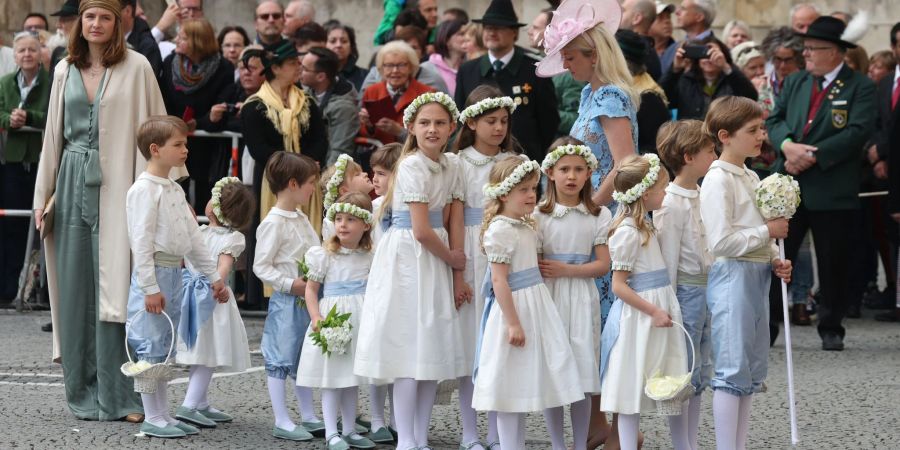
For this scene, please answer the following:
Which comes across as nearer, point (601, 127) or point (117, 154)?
point (601, 127)

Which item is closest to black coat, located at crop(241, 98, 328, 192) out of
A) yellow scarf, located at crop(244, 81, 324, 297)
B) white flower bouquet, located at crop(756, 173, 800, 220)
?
yellow scarf, located at crop(244, 81, 324, 297)

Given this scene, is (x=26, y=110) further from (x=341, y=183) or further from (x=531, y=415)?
(x=531, y=415)

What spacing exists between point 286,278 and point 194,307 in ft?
1.73

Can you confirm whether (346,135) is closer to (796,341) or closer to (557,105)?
(557,105)

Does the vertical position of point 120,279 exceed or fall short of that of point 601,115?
it falls short

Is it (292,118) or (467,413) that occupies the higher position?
(292,118)

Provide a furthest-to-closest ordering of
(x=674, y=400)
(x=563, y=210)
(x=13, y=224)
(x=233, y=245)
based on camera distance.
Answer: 1. (x=13, y=224)
2. (x=233, y=245)
3. (x=563, y=210)
4. (x=674, y=400)

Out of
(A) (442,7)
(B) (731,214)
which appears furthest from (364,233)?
(A) (442,7)

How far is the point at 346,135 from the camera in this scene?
12141 millimetres

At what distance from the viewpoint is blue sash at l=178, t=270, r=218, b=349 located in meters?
8.36

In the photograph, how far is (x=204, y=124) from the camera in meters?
12.8

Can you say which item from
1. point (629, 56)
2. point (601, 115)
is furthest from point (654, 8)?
point (601, 115)

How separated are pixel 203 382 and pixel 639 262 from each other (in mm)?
2617

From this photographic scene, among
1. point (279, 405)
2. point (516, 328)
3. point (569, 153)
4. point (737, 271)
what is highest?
point (569, 153)
